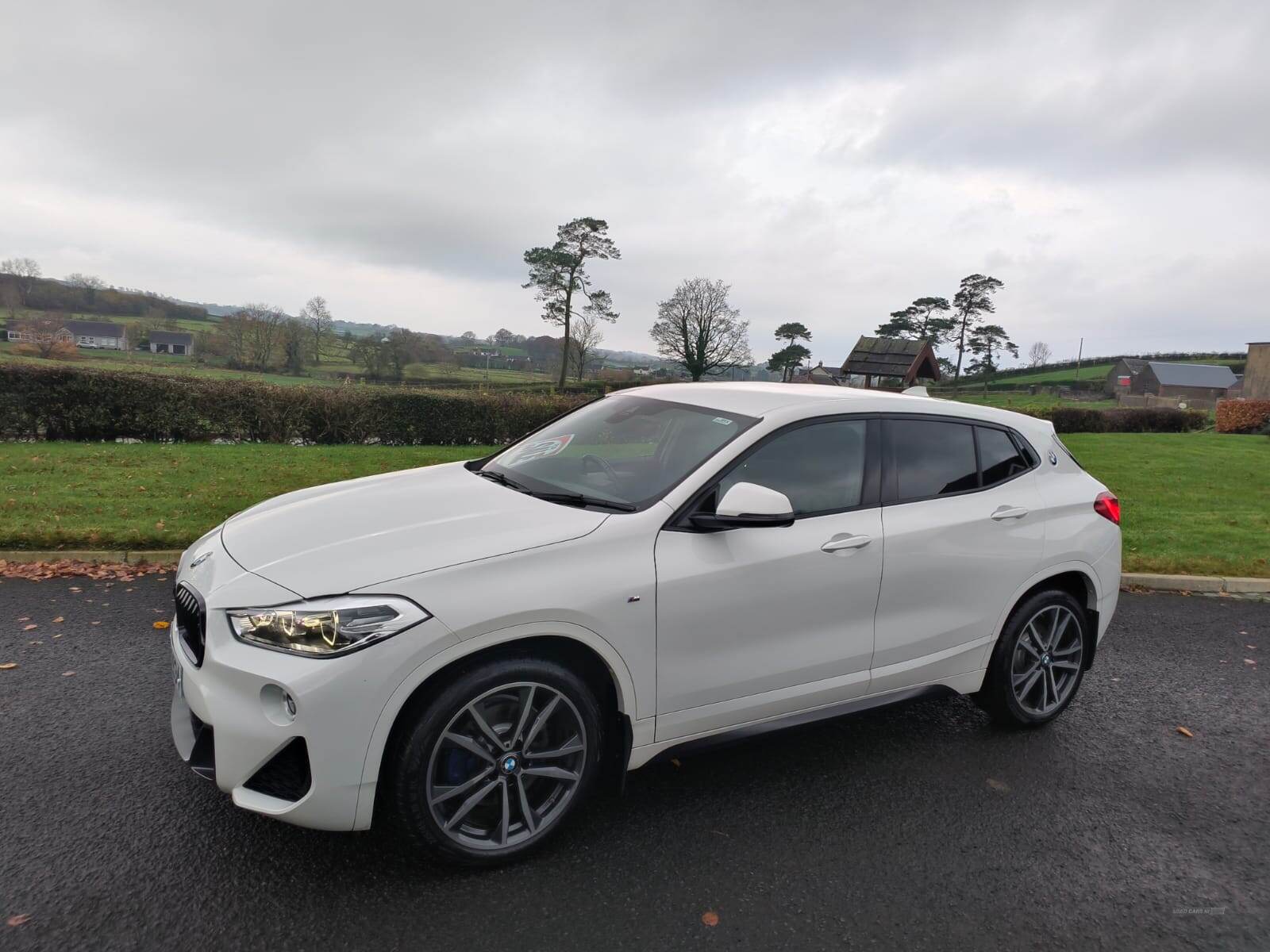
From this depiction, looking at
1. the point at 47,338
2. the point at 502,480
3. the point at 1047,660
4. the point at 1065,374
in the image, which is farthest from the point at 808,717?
the point at 1065,374

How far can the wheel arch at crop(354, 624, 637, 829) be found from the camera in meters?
2.43

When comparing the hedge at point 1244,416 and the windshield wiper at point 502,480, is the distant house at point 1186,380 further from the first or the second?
the windshield wiper at point 502,480

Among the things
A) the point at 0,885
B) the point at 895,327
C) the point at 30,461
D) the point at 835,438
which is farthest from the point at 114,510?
the point at 895,327

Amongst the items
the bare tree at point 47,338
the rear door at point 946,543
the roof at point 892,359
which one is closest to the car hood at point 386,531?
the rear door at point 946,543

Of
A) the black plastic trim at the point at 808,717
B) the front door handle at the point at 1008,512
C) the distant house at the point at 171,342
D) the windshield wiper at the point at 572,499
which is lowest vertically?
the black plastic trim at the point at 808,717

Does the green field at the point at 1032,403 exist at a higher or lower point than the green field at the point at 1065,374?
lower

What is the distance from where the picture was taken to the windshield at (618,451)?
10.6 feet

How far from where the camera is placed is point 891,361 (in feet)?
90.2

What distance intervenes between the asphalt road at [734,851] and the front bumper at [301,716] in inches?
15.3

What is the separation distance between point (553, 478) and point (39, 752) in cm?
257

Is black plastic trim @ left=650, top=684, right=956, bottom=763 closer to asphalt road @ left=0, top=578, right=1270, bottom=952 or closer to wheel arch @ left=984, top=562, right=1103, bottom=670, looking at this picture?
asphalt road @ left=0, top=578, right=1270, bottom=952

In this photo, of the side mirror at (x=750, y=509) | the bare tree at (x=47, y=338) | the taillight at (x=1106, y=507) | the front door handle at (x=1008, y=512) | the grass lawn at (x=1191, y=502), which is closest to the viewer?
the side mirror at (x=750, y=509)

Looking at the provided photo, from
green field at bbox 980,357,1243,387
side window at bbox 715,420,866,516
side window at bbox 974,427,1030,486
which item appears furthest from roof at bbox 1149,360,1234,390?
side window at bbox 715,420,866,516

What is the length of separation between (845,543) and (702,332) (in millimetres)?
56254
